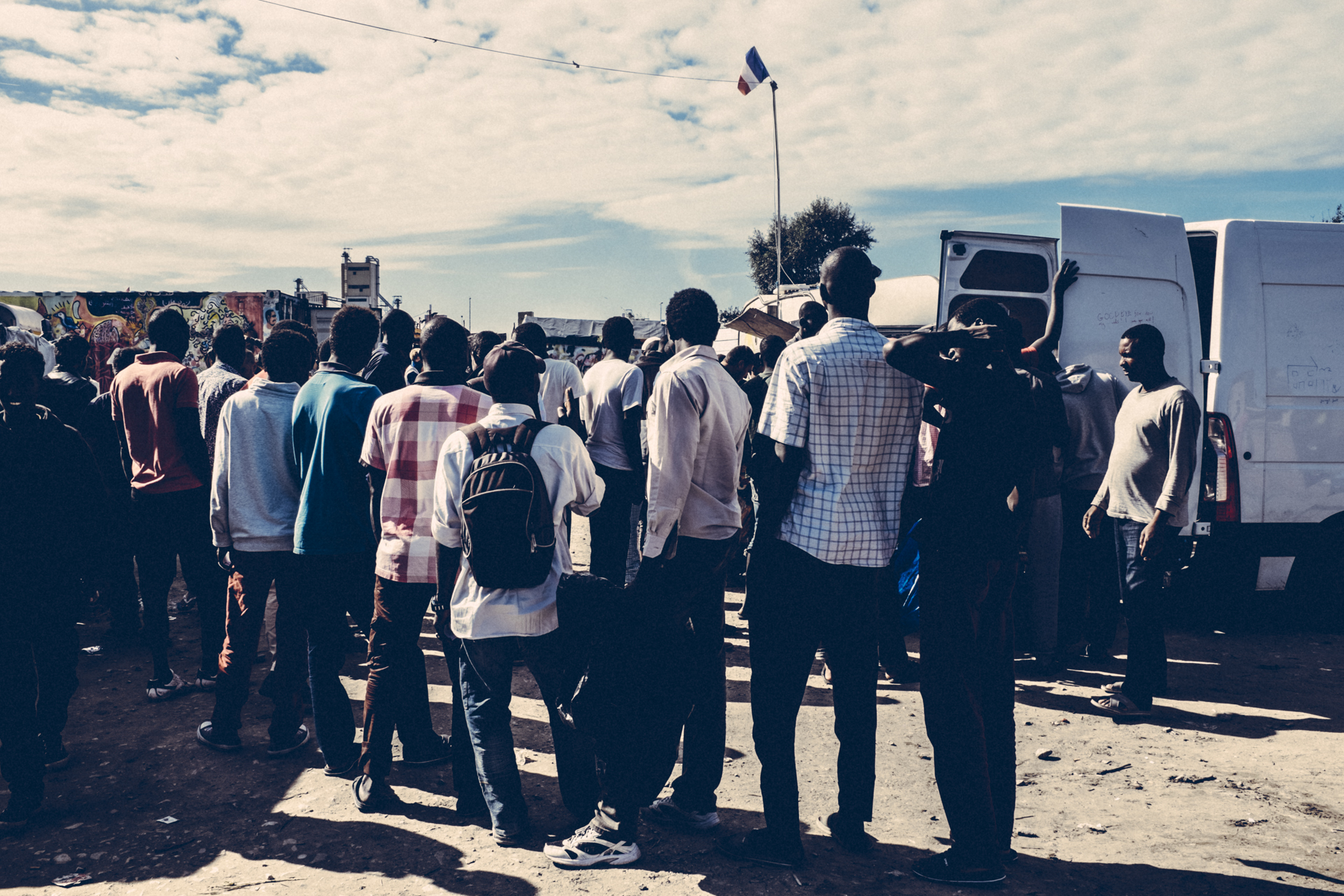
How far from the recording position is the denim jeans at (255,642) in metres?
4.03

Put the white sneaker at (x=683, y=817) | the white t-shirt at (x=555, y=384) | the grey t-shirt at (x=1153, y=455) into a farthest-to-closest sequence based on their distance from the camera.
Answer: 1. the white t-shirt at (x=555, y=384)
2. the grey t-shirt at (x=1153, y=455)
3. the white sneaker at (x=683, y=817)

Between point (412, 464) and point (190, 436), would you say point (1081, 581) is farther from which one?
point (190, 436)

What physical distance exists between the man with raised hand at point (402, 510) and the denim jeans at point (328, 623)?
0.25 m

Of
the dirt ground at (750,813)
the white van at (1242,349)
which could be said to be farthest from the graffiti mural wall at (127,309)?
the white van at (1242,349)

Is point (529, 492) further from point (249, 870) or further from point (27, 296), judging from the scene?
point (27, 296)

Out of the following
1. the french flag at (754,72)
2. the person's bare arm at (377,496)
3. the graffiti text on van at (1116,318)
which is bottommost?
the person's bare arm at (377,496)

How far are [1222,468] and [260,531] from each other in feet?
19.2

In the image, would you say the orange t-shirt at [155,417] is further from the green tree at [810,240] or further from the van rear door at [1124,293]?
the green tree at [810,240]

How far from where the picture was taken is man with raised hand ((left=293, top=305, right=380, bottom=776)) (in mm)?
3777

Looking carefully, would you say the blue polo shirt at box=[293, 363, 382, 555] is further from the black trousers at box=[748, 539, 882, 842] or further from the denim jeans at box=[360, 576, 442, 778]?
the black trousers at box=[748, 539, 882, 842]

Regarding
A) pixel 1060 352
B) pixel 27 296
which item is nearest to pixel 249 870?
pixel 1060 352

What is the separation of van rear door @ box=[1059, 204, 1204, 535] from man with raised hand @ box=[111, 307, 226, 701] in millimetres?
5466

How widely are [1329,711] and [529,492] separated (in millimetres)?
4700

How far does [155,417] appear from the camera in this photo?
4844 millimetres
